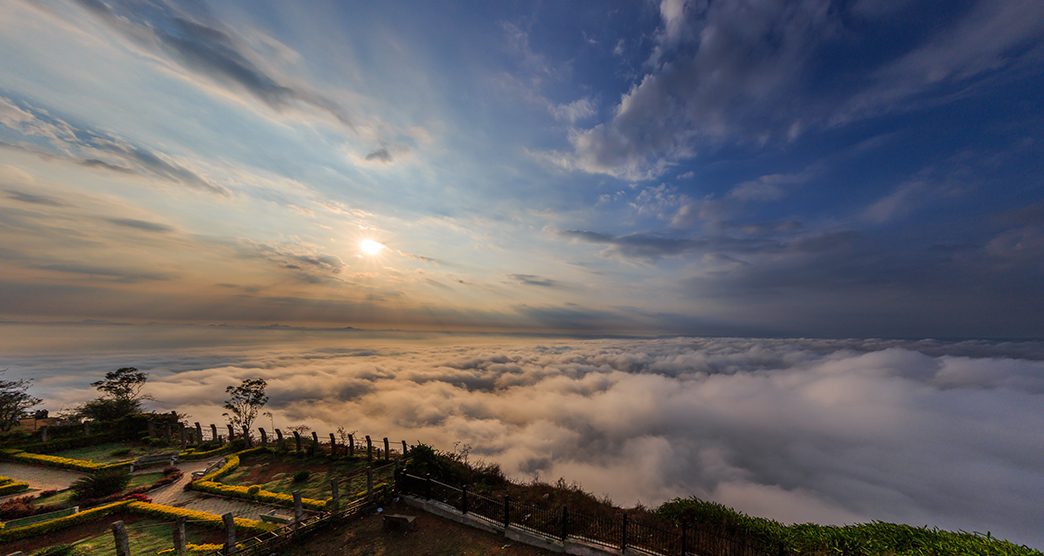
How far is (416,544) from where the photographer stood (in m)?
17.6

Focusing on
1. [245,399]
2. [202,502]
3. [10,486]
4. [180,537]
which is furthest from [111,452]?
[180,537]

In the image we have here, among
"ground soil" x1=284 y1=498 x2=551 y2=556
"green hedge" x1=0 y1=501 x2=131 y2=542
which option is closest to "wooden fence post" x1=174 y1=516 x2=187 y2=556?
"ground soil" x1=284 y1=498 x2=551 y2=556

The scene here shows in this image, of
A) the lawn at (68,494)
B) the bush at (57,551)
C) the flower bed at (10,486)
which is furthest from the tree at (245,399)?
the bush at (57,551)

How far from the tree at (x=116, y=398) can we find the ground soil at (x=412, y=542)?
1965 inches

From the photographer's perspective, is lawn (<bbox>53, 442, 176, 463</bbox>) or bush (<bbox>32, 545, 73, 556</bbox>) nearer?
bush (<bbox>32, 545, 73, 556</bbox>)

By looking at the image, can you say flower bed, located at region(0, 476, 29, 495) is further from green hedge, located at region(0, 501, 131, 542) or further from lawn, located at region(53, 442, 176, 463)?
green hedge, located at region(0, 501, 131, 542)

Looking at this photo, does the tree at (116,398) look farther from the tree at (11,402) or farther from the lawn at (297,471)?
the lawn at (297,471)

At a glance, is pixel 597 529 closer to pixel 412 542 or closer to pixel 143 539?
pixel 412 542

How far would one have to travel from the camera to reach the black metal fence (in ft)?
53.0

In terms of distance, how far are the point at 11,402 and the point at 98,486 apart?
3568 cm

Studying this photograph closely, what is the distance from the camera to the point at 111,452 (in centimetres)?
3684

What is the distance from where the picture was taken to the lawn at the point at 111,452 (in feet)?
116

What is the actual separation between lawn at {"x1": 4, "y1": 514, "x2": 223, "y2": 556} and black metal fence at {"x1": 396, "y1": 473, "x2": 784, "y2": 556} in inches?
453

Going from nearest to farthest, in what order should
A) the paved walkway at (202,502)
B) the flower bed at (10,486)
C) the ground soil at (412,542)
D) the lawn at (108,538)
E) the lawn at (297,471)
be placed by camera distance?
the ground soil at (412,542) → the lawn at (108,538) → the paved walkway at (202,502) → the lawn at (297,471) → the flower bed at (10,486)
